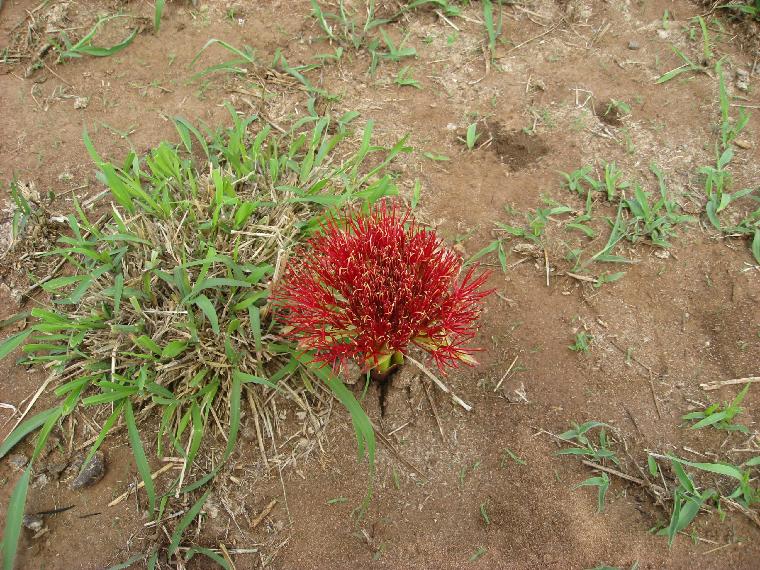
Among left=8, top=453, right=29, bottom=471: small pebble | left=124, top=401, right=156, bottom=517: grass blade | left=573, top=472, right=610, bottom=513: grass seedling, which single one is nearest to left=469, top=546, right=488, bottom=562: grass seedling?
left=573, top=472, right=610, bottom=513: grass seedling

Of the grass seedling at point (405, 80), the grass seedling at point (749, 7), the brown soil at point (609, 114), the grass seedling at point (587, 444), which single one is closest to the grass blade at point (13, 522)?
the grass seedling at point (587, 444)

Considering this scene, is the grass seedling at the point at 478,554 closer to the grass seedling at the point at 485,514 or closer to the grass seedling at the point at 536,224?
the grass seedling at the point at 485,514

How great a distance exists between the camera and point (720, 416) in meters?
2.07

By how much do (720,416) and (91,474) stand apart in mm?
2295

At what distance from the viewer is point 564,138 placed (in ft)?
9.74

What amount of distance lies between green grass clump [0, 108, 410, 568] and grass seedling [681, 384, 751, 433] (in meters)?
1.23

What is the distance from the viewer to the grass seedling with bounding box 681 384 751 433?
A: 2.07 m

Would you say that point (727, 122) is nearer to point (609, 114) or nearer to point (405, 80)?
point (609, 114)

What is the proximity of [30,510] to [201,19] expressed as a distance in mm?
2854

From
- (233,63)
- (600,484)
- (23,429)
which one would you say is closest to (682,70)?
(600,484)

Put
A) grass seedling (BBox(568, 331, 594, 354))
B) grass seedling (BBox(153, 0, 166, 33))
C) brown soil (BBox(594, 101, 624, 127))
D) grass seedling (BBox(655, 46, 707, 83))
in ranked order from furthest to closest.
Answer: grass seedling (BBox(153, 0, 166, 33)), grass seedling (BBox(655, 46, 707, 83)), brown soil (BBox(594, 101, 624, 127)), grass seedling (BBox(568, 331, 594, 354))

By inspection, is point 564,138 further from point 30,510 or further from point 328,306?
point 30,510

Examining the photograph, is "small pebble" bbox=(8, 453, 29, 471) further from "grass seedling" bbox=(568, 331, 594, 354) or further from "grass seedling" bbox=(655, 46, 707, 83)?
"grass seedling" bbox=(655, 46, 707, 83)

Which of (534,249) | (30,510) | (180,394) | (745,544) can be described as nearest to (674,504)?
(745,544)
